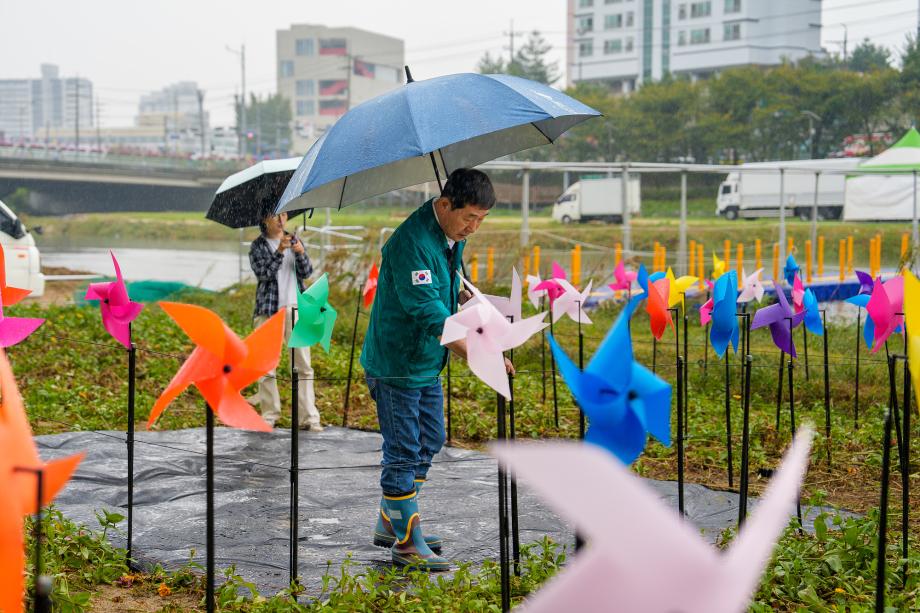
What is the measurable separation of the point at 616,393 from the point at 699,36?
190ft

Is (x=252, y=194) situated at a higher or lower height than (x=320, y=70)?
lower

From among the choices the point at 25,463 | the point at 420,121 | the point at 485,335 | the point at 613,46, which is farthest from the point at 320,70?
the point at 25,463

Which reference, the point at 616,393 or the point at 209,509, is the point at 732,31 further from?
the point at 616,393

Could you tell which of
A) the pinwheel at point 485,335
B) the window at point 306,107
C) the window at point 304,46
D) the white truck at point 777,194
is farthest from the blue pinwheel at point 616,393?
the window at point 306,107

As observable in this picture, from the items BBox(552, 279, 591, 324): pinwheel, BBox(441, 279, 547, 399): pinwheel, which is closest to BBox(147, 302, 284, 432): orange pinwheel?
BBox(441, 279, 547, 399): pinwheel

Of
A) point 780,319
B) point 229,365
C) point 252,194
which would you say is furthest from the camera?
point 252,194

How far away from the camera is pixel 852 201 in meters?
23.9

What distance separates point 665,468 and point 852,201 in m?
20.5

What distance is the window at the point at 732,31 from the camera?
179 ft

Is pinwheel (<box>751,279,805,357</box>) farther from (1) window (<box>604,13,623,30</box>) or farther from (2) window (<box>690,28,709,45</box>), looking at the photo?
(1) window (<box>604,13,623,30</box>)

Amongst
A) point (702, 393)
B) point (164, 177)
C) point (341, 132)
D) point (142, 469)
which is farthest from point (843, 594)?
point (164, 177)

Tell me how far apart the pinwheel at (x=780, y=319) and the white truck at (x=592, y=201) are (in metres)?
20.7

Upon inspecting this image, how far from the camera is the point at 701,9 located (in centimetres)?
5638

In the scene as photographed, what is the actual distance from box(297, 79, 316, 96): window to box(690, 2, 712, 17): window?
34.4 meters
